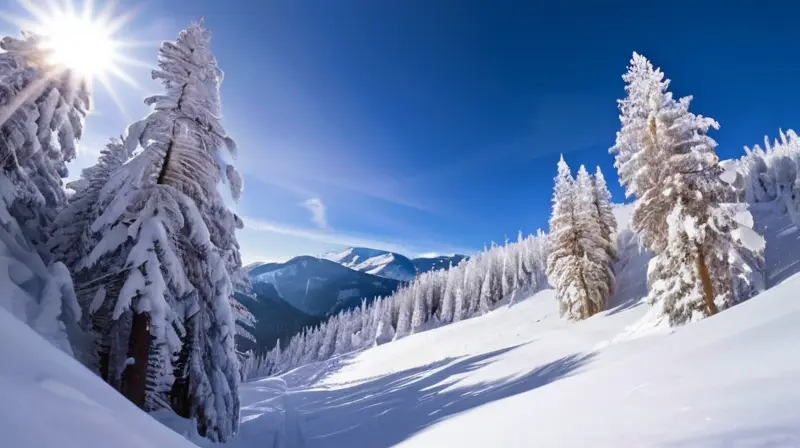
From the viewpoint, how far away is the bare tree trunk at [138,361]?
349 inches

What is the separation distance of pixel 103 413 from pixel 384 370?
39798 mm

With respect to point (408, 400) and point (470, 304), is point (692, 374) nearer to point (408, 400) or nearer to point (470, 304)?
point (408, 400)

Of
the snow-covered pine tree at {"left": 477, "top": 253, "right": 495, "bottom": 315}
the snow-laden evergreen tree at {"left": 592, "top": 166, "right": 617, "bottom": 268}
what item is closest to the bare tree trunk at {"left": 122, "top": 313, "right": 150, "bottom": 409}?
the snow-laden evergreen tree at {"left": 592, "top": 166, "right": 617, "bottom": 268}

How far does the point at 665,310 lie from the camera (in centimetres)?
1720

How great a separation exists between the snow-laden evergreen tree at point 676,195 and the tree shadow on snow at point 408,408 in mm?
6367

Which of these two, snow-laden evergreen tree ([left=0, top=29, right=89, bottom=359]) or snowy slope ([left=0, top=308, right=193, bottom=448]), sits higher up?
snow-laden evergreen tree ([left=0, top=29, right=89, bottom=359])

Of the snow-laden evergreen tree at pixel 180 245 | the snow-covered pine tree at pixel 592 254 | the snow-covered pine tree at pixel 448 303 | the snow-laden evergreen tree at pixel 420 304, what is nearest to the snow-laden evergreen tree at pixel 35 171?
the snow-laden evergreen tree at pixel 180 245

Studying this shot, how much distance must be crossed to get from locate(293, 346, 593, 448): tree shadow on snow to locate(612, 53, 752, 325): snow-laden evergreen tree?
20.9 feet

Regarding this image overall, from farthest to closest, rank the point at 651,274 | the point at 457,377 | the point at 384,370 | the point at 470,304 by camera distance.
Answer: the point at 470,304, the point at 384,370, the point at 457,377, the point at 651,274

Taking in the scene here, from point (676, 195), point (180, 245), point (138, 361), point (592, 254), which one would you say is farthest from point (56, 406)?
point (592, 254)

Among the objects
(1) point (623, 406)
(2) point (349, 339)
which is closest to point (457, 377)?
(1) point (623, 406)

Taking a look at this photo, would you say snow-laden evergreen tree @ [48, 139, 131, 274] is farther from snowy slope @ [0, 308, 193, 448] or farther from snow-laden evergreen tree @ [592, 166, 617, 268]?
snow-laden evergreen tree @ [592, 166, 617, 268]

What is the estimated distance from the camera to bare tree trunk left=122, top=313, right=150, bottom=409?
29.1 feet

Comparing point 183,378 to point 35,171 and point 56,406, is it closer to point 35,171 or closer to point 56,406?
point 35,171
